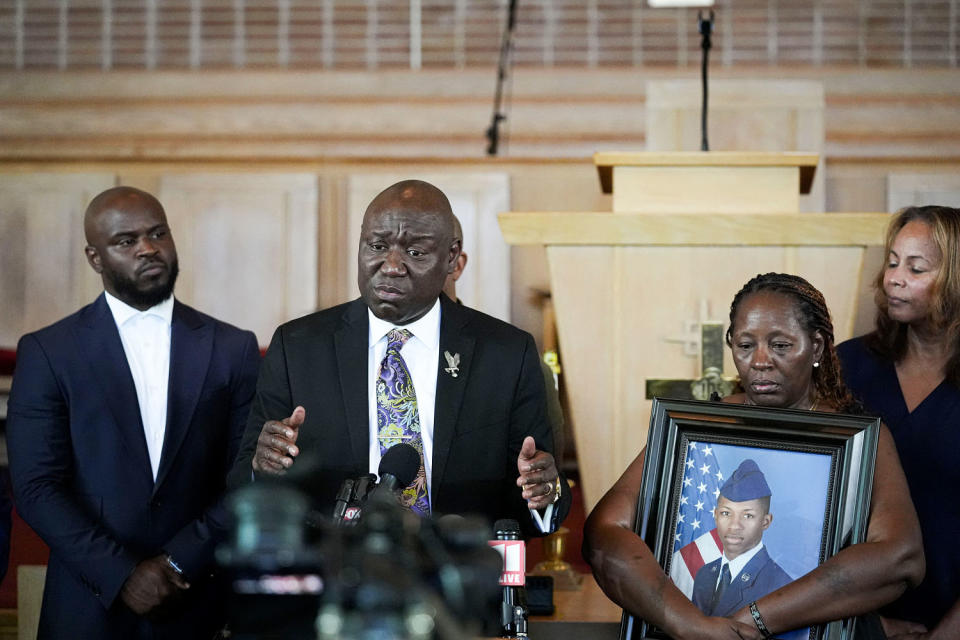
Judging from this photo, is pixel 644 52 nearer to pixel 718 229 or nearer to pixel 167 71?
pixel 167 71

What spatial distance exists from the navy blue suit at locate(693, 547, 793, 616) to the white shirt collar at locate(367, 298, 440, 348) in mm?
823

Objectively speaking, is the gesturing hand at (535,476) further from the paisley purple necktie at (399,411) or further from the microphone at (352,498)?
the microphone at (352,498)

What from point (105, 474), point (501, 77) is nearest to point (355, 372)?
point (105, 474)

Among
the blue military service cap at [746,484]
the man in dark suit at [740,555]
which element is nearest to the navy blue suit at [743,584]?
the man in dark suit at [740,555]

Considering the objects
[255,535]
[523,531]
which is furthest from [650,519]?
[255,535]

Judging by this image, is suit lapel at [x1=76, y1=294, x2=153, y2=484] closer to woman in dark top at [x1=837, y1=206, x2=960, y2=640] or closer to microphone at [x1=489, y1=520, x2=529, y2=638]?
microphone at [x1=489, y1=520, x2=529, y2=638]

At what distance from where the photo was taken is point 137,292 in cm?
332

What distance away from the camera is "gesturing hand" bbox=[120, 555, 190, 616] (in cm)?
303

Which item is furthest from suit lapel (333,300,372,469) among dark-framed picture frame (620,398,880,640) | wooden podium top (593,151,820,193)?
wooden podium top (593,151,820,193)

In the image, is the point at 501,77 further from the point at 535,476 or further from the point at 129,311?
the point at 535,476

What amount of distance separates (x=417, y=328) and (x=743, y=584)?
0.93 metres

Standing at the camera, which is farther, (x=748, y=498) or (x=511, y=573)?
(x=748, y=498)

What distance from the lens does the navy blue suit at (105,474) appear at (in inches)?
121

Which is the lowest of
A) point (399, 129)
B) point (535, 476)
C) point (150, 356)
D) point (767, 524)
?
point (767, 524)
